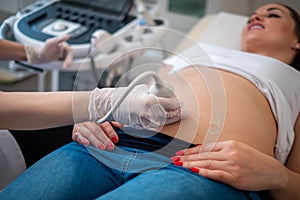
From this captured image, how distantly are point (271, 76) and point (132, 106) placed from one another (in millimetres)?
701

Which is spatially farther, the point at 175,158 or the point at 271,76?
the point at 271,76

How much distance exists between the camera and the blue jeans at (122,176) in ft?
3.51

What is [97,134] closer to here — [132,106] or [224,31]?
[132,106]

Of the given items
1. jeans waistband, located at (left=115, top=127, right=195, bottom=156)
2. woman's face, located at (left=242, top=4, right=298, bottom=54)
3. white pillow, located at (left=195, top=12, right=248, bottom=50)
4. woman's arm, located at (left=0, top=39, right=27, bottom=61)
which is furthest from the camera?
white pillow, located at (left=195, top=12, right=248, bottom=50)

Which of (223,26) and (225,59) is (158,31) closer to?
(225,59)

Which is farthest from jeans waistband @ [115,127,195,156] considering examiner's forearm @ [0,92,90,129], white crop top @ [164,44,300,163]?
white crop top @ [164,44,300,163]

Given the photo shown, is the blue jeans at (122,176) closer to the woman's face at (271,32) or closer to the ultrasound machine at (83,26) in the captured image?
the ultrasound machine at (83,26)

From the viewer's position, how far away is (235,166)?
1.09m

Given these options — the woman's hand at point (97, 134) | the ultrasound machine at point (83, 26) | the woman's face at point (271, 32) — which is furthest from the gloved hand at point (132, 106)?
the woman's face at point (271, 32)

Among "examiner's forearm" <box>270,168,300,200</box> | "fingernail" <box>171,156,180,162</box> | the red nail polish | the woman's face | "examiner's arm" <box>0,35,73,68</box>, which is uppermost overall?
the woman's face

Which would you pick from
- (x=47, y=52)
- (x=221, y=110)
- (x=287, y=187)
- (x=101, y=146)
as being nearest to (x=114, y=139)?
(x=101, y=146)

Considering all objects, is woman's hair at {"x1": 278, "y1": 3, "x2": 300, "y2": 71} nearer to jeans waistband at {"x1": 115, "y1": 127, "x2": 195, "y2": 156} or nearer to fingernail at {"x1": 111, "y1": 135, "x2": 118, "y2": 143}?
jeans waistband at {"x1": 115, "y1": 127, "x2": 195, "y2": 156}

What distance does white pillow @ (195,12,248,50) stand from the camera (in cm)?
203

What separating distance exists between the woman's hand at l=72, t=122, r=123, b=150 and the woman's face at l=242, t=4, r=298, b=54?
774mm
